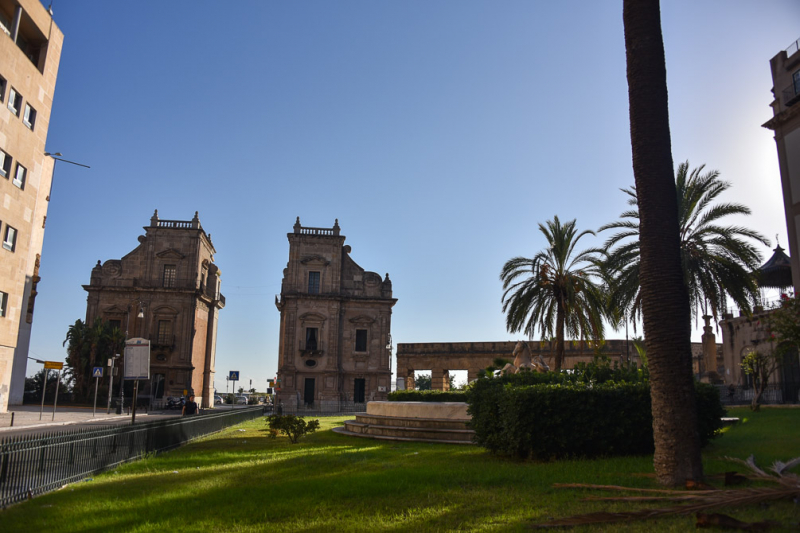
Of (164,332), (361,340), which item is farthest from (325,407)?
(164,332)

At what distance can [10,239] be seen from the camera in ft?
71.8

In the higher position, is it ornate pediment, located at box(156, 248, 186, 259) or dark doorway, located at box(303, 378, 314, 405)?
ornate pediment, located at box(156, 248, 186, 259)

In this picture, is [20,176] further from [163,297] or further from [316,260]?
[316,260]

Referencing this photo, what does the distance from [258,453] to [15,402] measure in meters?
34.7

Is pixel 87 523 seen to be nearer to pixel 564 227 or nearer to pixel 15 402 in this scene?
pixel 564 227

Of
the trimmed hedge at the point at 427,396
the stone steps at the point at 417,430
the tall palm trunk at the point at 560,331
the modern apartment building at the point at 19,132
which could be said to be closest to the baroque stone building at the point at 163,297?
the modern apartment building at the point at 19,132

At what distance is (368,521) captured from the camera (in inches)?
242

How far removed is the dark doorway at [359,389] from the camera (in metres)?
51.3

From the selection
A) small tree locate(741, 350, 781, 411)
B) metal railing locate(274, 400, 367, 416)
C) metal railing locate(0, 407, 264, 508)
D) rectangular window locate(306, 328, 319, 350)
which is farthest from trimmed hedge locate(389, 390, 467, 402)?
rectangular window locate(306, 328, 319, 350)

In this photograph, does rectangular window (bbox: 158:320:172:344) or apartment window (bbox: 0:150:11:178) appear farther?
rectangular window (bbox: 158:320:172:344)

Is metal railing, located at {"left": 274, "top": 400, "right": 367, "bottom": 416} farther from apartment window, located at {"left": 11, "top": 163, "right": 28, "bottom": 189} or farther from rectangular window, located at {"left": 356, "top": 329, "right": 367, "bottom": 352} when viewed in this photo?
apartment window, located at {"left": 11, "top": 163, "right": 28, "bottom": 189}

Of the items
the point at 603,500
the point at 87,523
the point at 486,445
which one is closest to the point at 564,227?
the point at 486,445

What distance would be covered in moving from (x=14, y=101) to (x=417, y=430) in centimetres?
1897

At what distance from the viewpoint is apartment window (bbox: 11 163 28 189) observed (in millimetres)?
21908
